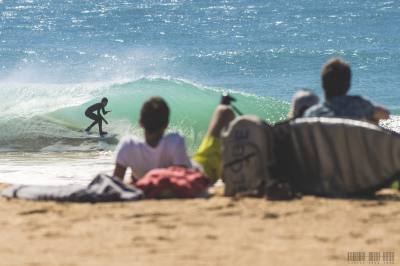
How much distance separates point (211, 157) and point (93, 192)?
1103 millimetres

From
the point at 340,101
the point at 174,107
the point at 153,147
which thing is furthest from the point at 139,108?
Answer: the point at 340,101

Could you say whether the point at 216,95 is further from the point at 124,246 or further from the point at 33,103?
the point at 124,246

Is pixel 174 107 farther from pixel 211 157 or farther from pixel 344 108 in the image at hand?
pixel 344 108

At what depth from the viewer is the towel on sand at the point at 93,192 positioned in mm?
7059

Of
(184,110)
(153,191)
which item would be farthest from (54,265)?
(184,110)

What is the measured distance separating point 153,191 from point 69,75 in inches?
866

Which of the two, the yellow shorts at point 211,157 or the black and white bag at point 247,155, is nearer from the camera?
the black and white bag at point 247,155

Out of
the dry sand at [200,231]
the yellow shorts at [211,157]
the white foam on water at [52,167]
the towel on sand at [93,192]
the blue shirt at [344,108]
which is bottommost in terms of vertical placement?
the white foam on water at [52,167]

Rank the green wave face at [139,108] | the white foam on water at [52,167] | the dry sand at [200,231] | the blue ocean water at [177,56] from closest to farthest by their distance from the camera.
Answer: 1. the dry sand at [200,231]
2. the white foam on water at [52,167]
3. the green wave face at [139,108]
4. the blue ocean water at [177,56]

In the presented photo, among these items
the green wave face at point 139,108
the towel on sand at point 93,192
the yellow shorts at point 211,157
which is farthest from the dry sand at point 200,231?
the green wave face at point 139,108

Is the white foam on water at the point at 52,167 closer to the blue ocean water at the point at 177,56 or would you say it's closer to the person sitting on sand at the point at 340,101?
the blue ocean water at the point at 177,56

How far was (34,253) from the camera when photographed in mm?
5586

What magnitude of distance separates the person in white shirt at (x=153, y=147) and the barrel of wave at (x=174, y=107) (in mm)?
8286

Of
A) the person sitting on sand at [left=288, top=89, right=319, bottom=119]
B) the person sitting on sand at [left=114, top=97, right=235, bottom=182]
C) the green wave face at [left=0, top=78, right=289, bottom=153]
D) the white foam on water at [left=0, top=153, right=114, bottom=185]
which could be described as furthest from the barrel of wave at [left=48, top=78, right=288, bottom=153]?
the person sitting on sand at [left=114, top=97, right=235, bottom=182]
